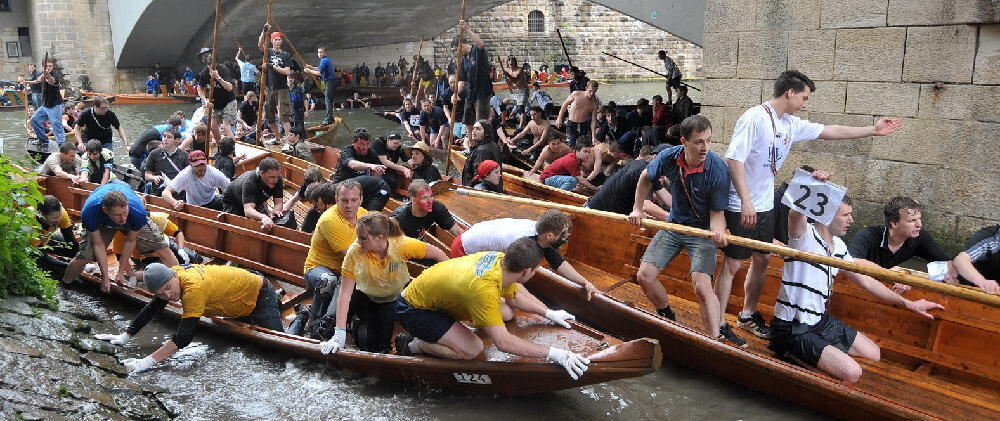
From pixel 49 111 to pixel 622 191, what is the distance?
40.2 feet

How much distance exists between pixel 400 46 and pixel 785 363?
107 ft

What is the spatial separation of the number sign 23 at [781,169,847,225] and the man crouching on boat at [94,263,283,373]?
3660 mm

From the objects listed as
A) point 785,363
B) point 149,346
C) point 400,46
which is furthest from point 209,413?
point 400,46

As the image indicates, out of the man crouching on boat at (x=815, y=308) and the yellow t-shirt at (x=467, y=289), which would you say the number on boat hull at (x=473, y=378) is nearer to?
the yellow t-shirt at (x=467, y=289)

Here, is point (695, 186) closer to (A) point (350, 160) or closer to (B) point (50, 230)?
(A) point (350, 160)

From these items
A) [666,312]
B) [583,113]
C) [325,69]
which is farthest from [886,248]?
[325,69]

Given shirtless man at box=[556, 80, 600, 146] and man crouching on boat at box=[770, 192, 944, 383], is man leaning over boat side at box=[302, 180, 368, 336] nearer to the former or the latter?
man crouching on boat at box=[770, 192, 944, 383]

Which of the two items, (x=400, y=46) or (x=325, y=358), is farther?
(x=400, y=46)

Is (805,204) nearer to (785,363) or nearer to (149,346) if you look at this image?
(785,363)

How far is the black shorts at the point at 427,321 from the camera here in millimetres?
4949

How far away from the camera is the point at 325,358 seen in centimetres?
566

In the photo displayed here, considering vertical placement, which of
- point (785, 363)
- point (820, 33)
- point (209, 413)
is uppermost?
point (820, 33)

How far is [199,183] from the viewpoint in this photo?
343 inches

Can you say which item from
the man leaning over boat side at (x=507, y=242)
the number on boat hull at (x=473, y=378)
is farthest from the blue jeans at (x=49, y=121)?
the number on boat hull at (x=473, y=378)
